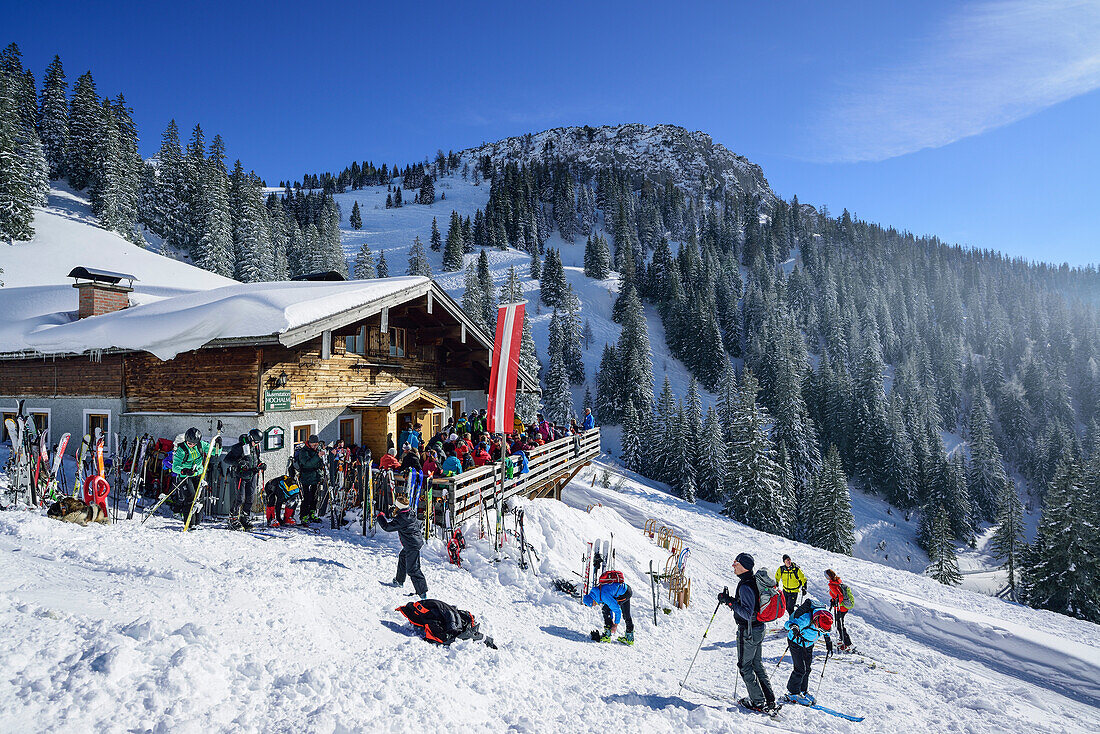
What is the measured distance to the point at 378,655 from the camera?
552 cm

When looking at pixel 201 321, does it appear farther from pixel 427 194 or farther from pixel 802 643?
pixel 427 194

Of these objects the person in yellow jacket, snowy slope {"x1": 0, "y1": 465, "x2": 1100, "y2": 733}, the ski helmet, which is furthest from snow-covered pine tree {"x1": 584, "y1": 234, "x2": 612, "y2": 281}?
the ski helmet

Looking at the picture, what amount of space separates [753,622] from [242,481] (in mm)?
9007

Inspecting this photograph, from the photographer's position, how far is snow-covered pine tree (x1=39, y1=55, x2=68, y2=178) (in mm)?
53281

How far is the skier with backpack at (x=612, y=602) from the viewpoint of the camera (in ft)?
27.3

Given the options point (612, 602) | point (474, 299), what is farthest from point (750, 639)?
point (474, 299)

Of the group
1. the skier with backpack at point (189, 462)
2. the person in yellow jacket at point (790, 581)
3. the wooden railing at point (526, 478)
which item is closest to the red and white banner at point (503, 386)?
the wooden railing at point (526, 478)

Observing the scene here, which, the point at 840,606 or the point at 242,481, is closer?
the point at 242,481

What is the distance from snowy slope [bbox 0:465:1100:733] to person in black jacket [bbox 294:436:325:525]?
687 millimetres

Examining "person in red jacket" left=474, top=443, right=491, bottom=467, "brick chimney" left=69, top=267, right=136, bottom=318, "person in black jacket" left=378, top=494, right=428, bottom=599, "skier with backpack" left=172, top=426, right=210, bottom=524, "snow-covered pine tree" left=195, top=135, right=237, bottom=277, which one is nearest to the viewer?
"person in black jacket" left=378, top=494, right=428, bottom=599

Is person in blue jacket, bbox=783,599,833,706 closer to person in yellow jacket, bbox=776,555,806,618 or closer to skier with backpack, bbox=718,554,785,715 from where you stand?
skier with backpack, bbox=718,554,785,715

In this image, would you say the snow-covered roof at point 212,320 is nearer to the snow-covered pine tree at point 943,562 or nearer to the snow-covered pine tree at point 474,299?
the snow-covered pine tree at point 943,562

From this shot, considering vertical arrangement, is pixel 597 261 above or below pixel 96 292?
Result: above

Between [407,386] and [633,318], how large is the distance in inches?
2084
